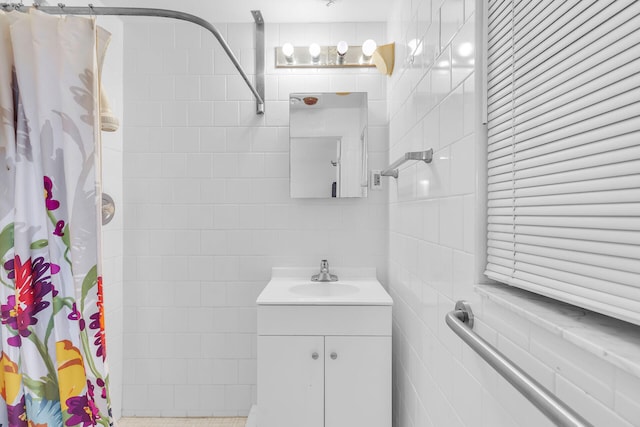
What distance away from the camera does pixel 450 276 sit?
0.99 meters

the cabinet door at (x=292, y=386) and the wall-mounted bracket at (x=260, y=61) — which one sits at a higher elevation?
the wall-mounted bracket at (x=260, y=61)

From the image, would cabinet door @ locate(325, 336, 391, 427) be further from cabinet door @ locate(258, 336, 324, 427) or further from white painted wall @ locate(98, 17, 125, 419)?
white painted wall @ locate(98, 17, 125, 419)

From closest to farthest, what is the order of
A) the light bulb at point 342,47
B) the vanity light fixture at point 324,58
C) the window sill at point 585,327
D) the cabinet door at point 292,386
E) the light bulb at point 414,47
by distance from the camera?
the window sill at point 585,327 → the light bulb at point 414,47 → the cabinet door at point 292,386 → the light bulb at point 342,47 → the vanity light fixture at point 324,58

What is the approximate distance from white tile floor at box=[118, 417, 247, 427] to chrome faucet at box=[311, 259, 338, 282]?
36.4 inches

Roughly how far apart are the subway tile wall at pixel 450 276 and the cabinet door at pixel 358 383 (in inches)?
4.1

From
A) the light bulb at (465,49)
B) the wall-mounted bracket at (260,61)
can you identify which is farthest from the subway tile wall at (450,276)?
the wall-mounted bracket at (260,61)

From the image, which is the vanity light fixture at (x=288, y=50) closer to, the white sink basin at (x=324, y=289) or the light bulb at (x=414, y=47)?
the light bulb at (x=414, y=47)

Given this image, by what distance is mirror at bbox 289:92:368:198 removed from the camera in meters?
1.97

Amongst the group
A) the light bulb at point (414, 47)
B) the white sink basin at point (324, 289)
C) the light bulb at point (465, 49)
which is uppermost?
→ the light bulb at point (414, 47)

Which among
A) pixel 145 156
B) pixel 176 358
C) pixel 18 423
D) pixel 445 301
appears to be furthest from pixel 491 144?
pixel 176 358

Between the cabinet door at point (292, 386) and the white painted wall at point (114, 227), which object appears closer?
the cabinet door at point (292, 386)

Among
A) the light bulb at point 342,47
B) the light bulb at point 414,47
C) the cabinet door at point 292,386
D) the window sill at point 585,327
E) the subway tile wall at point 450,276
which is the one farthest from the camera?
the light bulb at point 342,47

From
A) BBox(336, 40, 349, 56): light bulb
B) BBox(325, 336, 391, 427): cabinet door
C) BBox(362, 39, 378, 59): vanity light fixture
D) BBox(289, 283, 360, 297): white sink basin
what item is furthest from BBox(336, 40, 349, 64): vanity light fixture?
BBox(325, 336, 391, 427): cabinet door

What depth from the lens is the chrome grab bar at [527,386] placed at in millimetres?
451
